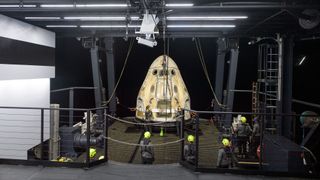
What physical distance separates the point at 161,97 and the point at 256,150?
4152 millimetres

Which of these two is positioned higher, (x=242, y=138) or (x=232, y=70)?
(x=232, y=70)

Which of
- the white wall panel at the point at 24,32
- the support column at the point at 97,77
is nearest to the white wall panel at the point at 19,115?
the white wall panel at the point at 24,32

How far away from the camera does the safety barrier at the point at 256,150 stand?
589 centimetres

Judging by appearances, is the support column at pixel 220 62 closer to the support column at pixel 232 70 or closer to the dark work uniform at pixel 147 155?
the support column at pixel 232 70

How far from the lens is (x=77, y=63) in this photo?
1770 cm

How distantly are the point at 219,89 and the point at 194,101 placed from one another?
14.7ft

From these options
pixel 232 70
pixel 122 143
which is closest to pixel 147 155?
pixel 122 143

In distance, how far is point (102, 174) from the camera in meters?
5.70

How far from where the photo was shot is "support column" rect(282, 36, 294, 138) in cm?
994

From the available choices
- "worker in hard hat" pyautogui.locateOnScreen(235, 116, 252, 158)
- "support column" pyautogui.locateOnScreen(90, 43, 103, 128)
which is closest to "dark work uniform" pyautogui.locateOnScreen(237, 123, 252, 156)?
"worker in hard hat" pyautogui.locateOnScreen(235, 116, 252, 158)

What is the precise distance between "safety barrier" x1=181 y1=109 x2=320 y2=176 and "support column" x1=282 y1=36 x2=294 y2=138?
0.12 metres

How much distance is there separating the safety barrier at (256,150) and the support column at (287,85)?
12 centimetres

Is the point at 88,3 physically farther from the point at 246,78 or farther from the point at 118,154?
the point at 246,78

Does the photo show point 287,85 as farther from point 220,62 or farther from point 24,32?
point 24,32
